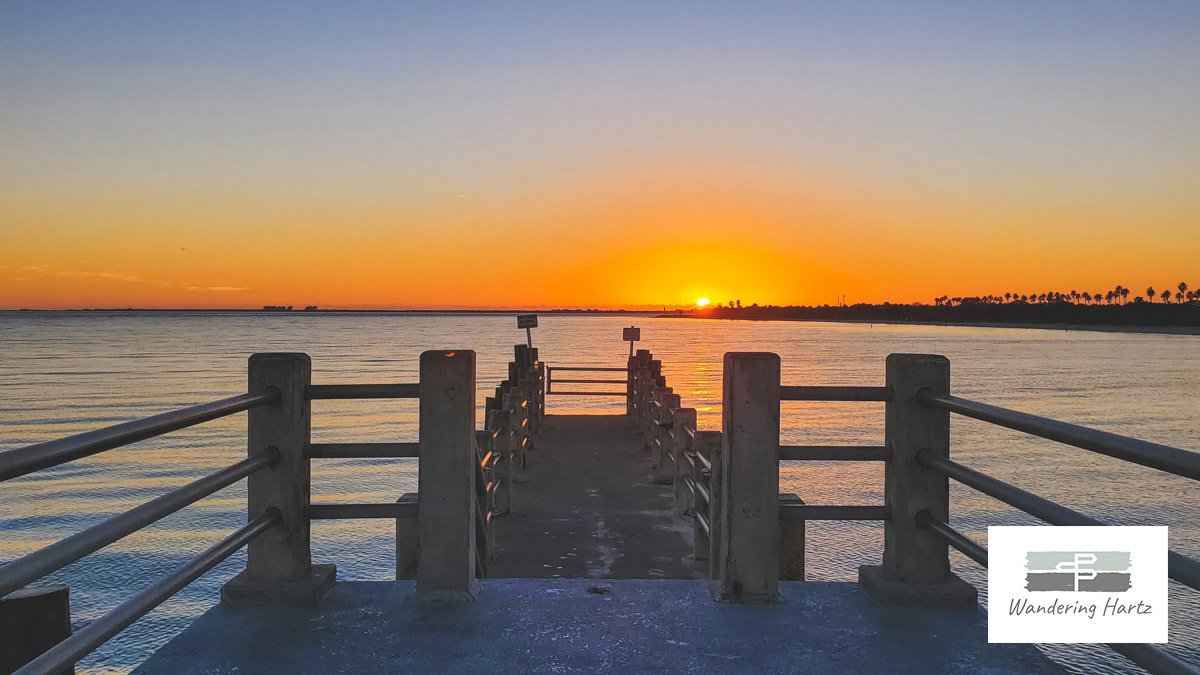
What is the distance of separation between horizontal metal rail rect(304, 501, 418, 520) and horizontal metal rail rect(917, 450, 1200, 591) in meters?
2.82

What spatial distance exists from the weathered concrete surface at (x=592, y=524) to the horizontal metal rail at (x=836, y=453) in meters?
4.40

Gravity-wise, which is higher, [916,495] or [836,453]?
[836,453]

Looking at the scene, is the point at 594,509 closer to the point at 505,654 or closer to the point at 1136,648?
the point at 505,654

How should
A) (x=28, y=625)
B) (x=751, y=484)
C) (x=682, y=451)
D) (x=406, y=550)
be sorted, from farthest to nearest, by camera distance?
(x=682, y=451) → (x=406, y=550) → (x=751, y=484) → (x=28, y=625)

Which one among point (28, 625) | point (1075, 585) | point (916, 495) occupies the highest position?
point (916, 495)

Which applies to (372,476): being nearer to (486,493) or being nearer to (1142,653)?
(486,493)

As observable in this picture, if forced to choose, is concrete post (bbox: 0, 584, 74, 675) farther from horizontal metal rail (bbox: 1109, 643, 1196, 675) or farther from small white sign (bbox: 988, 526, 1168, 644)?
horizontal metal rail (bbox: 1109, 643, 1196, 675)

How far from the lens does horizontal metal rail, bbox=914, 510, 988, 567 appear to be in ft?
12.3

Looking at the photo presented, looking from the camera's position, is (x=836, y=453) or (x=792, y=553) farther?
(x=792, y=553)

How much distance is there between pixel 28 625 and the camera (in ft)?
11.5

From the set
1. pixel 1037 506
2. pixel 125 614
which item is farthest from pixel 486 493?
pixel 1037 506

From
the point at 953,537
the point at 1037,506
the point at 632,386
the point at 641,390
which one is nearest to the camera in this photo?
the point at 1037,506

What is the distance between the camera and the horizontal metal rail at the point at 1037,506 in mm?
2373

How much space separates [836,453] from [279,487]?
9.88 ft
